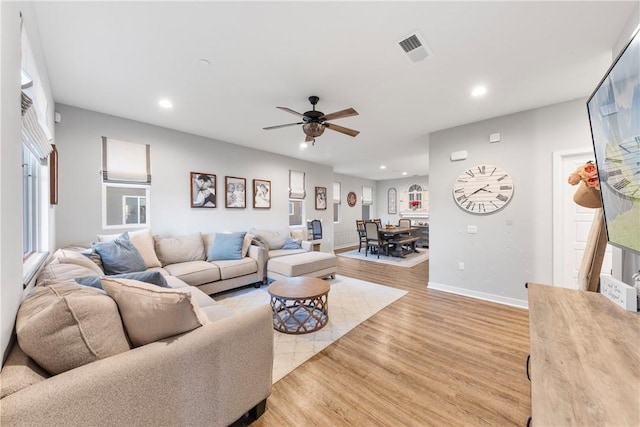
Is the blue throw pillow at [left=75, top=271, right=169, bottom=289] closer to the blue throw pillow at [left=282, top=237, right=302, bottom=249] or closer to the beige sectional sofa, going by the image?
the beige sectional sofa

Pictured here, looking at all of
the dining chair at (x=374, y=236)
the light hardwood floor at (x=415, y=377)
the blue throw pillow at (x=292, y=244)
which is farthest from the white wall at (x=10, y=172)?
the dining chair at (x=374, y=236)

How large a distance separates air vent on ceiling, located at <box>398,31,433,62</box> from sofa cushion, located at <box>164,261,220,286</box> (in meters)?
3.43

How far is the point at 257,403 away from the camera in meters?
1.51

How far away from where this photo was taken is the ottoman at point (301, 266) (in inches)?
151

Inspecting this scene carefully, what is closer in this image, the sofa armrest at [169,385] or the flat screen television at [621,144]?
the sofa armrest at [169,385]

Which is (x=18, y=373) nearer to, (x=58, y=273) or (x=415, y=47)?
(x=58, y=273)

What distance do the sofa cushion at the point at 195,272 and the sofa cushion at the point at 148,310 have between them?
6.92 ft

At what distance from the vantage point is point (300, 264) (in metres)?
3.88

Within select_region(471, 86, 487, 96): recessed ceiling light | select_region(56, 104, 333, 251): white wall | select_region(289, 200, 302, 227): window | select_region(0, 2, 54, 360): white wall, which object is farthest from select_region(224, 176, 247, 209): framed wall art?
select_region(471, 86, 487, 96): recessed ceiling light

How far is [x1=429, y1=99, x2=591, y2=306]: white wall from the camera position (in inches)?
122

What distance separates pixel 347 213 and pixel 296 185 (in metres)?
3.40

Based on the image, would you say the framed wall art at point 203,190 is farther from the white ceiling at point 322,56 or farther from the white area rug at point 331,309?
the white area rug at point 331,309

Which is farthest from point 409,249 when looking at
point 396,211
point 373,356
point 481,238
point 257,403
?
point 257,403

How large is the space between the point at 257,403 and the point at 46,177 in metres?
3.00
